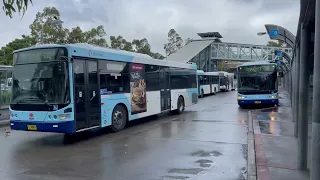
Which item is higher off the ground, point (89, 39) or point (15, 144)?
point (89, 39)

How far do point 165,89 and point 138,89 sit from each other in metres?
3.01

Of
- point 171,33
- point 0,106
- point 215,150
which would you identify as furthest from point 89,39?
point 171,33

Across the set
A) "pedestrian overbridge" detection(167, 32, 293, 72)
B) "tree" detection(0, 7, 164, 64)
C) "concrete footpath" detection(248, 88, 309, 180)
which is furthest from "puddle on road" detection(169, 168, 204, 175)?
"pedestrian overbridge" detection(167, 32, 293, 72)

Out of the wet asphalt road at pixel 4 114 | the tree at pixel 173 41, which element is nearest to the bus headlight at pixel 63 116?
the wet asphalt road at pixel 4 114

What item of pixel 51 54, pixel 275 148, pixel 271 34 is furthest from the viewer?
pixel 271 34

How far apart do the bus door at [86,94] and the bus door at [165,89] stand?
18.2ft

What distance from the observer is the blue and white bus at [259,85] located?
827 inches

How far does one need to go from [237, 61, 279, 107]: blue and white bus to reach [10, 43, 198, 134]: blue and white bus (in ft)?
33.5

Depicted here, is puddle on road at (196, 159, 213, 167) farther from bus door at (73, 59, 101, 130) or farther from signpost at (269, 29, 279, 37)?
signpost at (269, 29, 279, 37)

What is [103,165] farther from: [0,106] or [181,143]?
[0,106]

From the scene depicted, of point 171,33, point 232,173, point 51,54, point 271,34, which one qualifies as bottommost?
point 232,173

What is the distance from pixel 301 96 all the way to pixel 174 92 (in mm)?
10997

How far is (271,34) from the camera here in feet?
35.7

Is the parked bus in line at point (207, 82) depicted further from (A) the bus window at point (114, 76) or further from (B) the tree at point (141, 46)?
(A) the bus window at point (114, 76)
